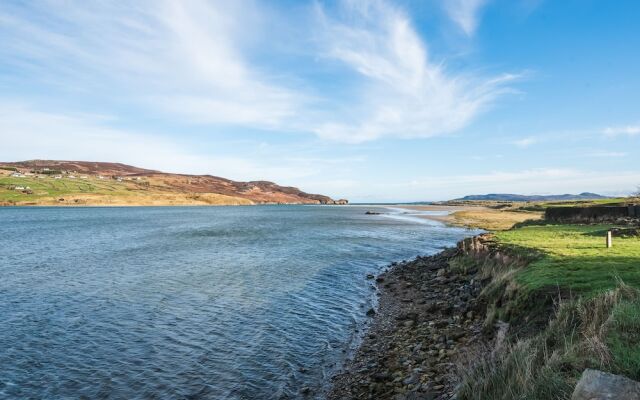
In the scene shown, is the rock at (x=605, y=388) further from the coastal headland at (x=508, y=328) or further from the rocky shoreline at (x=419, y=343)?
the rocky shoreline at (x=419, y=343)

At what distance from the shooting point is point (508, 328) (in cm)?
1391

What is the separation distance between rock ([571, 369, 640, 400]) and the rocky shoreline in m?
4.26

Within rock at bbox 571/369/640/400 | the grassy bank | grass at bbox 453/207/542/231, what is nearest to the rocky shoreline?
the grassy bank

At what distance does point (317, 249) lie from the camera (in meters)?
49.6

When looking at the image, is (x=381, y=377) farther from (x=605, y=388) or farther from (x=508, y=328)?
(x=605, y=388)

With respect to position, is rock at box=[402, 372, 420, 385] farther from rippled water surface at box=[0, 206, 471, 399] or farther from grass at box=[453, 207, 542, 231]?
grass at box=[453, 207, 542, 231]

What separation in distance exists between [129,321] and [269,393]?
1102 centimetres

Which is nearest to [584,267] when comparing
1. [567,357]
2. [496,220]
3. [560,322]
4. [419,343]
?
[560,322]

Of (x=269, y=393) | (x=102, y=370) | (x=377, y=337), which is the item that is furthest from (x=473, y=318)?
(x=102, y=370)

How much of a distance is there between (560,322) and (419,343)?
640cm

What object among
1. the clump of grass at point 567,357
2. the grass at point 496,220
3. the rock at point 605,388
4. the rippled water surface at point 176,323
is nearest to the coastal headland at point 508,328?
the clump of grass at point 567,357

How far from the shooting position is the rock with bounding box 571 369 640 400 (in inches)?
232

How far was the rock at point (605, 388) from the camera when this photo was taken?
5.88 m

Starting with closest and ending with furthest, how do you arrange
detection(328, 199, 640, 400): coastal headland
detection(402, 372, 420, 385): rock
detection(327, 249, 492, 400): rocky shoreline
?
detection(328, 199, 640, 400): coastal headland → detection(327, 249, 492, 400): rocky shoreline → detection(402, 372, 420, 385): rock
